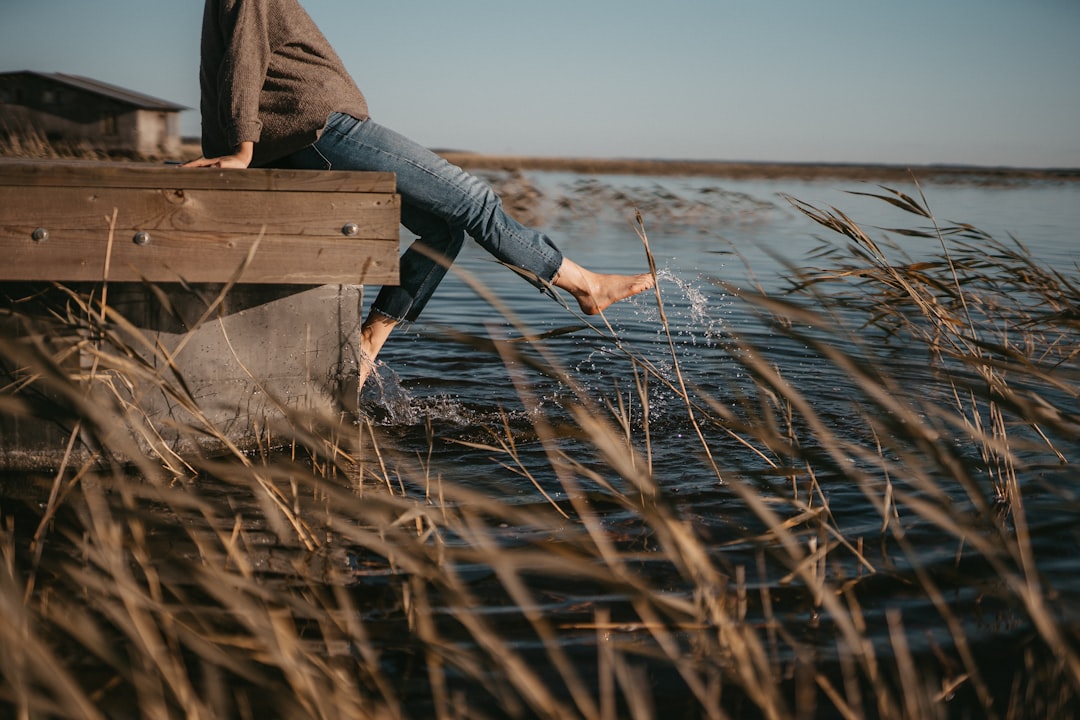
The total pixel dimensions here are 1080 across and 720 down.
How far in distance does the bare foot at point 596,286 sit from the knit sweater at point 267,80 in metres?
1.04

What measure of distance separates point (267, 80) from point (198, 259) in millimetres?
780

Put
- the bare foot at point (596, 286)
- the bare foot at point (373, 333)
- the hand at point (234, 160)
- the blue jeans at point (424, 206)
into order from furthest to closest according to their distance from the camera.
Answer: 1. the bare foot at point (373, 333)
2. the bare foot at point (596, 286)
3. the blue jeans at point (424, 206)
4. the hand at point (234, 160)

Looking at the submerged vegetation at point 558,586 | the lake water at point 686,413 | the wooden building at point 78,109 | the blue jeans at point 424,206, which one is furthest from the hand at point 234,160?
the wooden building at point 78,109

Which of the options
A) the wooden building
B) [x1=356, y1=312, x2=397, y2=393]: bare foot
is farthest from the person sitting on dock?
the wooden building

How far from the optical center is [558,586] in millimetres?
2469

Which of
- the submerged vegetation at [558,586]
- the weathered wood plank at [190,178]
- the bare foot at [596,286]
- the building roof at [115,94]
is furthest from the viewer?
the building roof at [115,94]

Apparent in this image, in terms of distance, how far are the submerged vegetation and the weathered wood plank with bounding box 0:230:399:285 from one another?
309 mm

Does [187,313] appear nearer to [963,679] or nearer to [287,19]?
[287,19]

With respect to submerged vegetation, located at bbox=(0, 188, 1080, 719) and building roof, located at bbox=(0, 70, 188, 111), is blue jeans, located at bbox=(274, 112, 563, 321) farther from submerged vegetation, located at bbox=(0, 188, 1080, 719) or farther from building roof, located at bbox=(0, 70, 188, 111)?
building roof, located at bbox=(0, 70, 188, 111)

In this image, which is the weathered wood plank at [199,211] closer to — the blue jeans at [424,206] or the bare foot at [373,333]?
the blue jeans at [424,206]

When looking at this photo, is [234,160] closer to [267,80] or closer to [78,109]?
[267,80]

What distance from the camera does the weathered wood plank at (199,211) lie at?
279 centimetres

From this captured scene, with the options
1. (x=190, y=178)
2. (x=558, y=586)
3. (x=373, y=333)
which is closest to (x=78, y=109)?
(x=373, y=333)

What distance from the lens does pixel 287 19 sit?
3268mm
